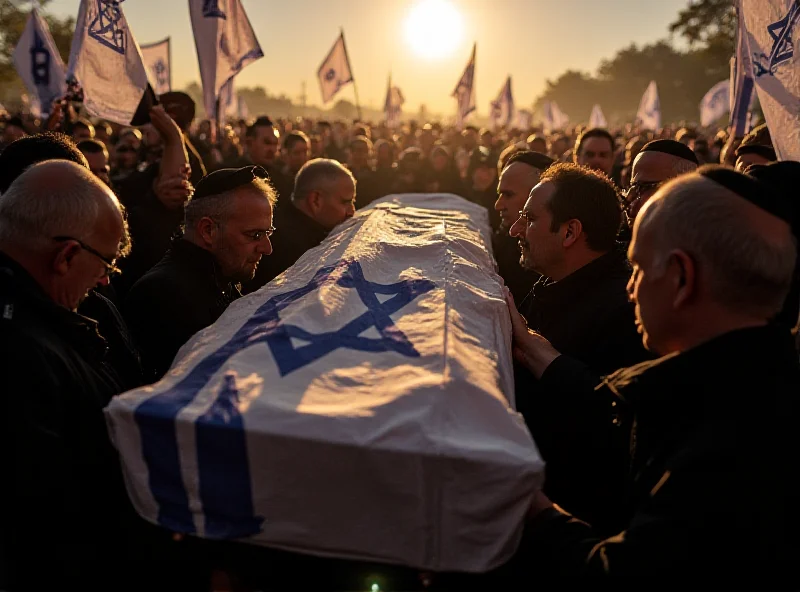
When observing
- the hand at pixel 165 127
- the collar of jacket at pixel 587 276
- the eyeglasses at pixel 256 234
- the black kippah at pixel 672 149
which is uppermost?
the hand at pixel 165 127

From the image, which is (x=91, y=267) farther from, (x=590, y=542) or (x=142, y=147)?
(x=142, y=147)

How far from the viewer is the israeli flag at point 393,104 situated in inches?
805

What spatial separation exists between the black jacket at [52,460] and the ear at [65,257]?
3.2 inches

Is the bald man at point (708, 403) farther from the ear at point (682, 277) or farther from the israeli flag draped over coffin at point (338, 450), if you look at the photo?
the israeli flag draped over coffin at point (338, 450)

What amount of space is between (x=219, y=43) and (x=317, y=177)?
3.49 metres

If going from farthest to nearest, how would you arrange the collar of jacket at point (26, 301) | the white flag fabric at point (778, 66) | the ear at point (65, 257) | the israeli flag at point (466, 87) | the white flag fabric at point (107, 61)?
the israeli flag at point (466, 87)
the white flag fabric at point (107, 61)
the white flag fabric at point (778, 66)
the ear at point (65, 257)
the collar of jacket at point (26, 301)

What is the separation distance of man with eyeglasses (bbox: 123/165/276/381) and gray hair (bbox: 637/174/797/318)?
2075mm

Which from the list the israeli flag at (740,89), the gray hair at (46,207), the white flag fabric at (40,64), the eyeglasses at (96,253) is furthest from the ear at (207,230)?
the white flag fabric at (40,64)

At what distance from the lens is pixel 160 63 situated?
14.9m

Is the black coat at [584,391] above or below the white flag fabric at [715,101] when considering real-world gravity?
below

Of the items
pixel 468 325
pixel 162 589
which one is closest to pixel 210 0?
pixel 468 325

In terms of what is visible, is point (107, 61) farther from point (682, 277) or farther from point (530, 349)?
point (682, 277)

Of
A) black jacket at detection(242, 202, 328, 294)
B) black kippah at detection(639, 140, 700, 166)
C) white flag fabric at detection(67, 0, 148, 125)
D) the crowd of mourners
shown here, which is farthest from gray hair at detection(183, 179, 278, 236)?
black kippah at detection(639, 140, 700, 166)

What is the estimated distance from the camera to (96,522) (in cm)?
167
